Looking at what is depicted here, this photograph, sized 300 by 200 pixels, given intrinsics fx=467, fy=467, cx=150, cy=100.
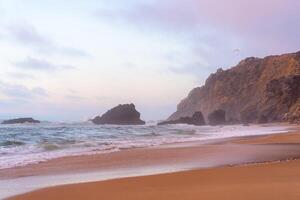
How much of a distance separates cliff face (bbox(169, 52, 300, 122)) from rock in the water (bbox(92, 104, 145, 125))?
23742 mm

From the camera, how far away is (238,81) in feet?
449

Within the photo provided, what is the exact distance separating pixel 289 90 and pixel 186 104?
8413cm

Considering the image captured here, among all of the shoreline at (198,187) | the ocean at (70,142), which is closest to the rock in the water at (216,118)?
the ocean at (70,142)

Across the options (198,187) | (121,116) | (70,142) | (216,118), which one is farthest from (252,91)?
(198,187)

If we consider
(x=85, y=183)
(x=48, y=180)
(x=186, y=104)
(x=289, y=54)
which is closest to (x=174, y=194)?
(x=85, y=183)

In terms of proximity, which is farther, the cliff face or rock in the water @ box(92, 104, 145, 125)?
rock in the water @ box(92, 104, 145, 125)

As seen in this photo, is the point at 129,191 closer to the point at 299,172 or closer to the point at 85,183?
the point at 85,183

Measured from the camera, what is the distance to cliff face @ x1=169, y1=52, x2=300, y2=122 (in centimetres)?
8669

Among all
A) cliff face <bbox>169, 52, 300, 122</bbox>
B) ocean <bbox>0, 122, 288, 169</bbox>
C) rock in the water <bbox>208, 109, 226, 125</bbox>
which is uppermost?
cliff face <bbox>169, 52, 300, 122</bbox>

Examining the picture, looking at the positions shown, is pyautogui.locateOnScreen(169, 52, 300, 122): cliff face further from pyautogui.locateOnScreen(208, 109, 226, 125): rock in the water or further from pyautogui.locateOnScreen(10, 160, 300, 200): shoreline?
pyautogui.locateOnScreen(10, 160, 300, 200): shoreline

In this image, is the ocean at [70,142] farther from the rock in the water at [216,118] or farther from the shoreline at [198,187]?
the rock in the water at [216,118]

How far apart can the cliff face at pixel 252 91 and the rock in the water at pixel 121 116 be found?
77.9 feet

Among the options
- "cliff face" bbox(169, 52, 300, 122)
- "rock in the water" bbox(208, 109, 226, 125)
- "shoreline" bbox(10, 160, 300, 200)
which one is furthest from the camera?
"rock in the water" bbox(208, 109, 226, 125)

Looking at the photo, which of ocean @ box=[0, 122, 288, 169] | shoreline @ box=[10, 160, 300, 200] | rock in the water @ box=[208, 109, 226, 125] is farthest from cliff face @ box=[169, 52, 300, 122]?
shoreline @ box=[10, 160, 300, 200]
